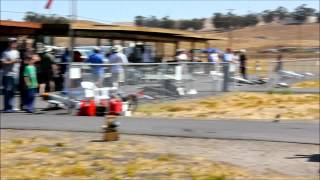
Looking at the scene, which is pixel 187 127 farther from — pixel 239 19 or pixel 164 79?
pixel 239 19

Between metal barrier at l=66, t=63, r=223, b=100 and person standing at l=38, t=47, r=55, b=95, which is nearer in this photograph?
metal barrier at l=66, t=63, r=223, b=100

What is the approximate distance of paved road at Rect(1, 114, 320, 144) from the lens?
1137 centimetres

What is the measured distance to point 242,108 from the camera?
16844 mm

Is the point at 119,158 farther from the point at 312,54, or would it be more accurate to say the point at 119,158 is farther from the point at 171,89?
the point at 312,54

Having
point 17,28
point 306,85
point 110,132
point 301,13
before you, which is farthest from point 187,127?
point 301,13

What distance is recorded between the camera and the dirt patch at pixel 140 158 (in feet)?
26.7

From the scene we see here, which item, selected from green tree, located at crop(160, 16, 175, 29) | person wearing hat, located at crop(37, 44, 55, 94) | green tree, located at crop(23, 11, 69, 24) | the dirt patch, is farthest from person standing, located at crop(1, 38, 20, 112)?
green tree, located at crop(160, 16, 175, 29)

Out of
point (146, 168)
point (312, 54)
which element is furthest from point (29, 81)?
point (312, 54)

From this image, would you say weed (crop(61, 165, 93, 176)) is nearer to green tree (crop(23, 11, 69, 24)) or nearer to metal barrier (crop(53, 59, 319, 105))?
metal barrier (crop(53, 59, 319, 105))

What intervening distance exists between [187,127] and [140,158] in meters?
3.41

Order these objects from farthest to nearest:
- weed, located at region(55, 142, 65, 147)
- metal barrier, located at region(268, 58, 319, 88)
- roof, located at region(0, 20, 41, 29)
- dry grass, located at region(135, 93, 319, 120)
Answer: metal barrier, located at region(268, 58, 319, 88)
roof, located at region(0, 20, 41, 29)
dry grass, located at region(135, 93, 319, 120)
weed, located at region(55, 142, 65, 147)

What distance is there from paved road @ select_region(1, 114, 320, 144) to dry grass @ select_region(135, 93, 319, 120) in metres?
1.66

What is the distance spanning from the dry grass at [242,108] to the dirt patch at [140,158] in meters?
4.41

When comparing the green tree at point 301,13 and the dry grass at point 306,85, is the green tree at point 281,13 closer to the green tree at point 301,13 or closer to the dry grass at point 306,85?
the green tree at point 301,13
